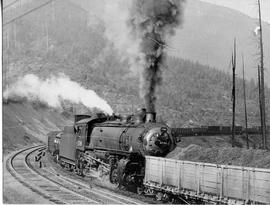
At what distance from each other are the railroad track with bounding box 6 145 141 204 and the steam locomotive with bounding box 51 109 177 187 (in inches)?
39.6

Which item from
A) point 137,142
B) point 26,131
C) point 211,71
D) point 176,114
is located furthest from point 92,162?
point 211,71

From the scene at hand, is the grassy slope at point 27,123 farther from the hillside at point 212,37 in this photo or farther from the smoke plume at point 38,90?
the hillside at point 212,37

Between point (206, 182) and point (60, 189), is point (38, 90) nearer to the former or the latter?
point (60, 189)

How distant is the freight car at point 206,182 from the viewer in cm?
976

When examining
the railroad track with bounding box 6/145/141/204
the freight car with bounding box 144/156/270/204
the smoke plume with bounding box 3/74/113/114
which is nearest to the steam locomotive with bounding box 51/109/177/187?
the freight car with bounding box 144/156/270/204

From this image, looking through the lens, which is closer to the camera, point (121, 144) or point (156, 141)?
point (156, 141)

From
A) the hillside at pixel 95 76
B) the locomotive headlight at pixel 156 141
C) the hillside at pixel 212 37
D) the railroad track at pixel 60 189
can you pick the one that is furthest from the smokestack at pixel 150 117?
the hillside at pixel 212 37

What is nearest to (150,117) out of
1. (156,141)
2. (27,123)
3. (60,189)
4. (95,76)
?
(156,141)

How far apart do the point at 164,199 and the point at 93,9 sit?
6859 cm

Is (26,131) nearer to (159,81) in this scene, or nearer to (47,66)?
(47,66)

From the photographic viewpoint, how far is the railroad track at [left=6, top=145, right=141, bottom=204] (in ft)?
42.4

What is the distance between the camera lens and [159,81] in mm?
18016

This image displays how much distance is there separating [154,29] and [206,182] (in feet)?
29.4

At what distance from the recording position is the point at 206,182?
1137 cm
